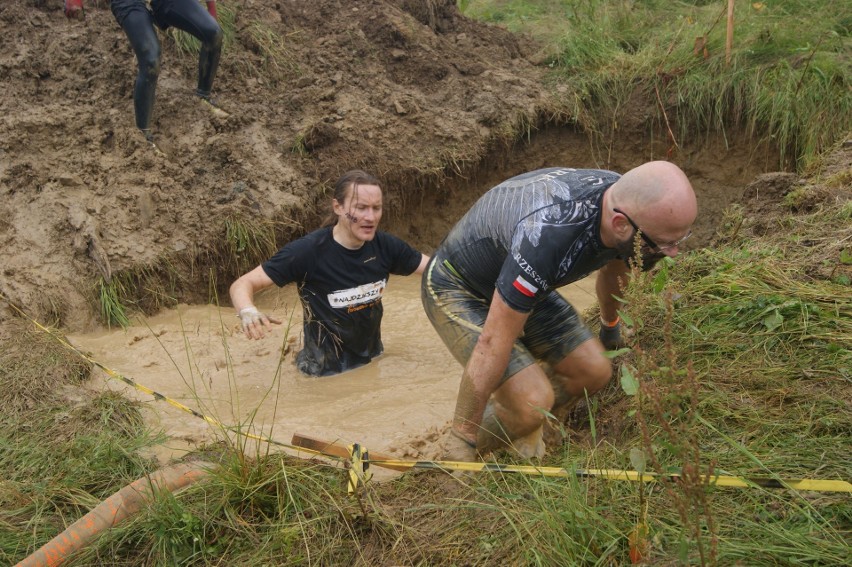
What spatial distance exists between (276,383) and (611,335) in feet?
7.26

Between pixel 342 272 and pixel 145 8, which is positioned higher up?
pixel 145 8

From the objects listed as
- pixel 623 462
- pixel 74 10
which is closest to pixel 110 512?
pixel 623 462

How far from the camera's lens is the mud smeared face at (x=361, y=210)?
14.7 feet

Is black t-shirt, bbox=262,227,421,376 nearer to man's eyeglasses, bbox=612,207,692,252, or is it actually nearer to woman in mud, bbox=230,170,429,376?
woman in mud, bbox=230,170,429,376

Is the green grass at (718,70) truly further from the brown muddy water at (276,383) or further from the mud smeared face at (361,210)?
the mud smeared face at (361,210)

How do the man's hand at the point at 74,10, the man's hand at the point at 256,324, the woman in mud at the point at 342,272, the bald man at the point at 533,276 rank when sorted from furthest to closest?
the man's hand at the point at 74,10, the woman in mud at the point at 342,272, the man's hand at the point at 256,324, the bald man at the point at 533,276

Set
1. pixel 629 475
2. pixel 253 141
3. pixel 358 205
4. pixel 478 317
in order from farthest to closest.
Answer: pixel 253 141
pixel 358 205
pixel 478 317
pixel 629 475

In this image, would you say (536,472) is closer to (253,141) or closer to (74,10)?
(253,141)

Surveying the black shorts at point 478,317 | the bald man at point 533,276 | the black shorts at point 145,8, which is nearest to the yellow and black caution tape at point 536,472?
the bald man at point 533,276

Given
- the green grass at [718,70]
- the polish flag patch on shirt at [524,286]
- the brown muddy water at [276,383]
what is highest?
the green grass at [718,70]

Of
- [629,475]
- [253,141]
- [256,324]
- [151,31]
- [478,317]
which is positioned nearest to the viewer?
[629,475]

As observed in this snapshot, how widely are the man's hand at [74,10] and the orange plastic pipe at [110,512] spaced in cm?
535

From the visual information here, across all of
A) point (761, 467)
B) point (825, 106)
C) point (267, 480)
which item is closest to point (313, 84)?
point (825, 106)

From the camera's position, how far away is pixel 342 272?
15.2 feet
